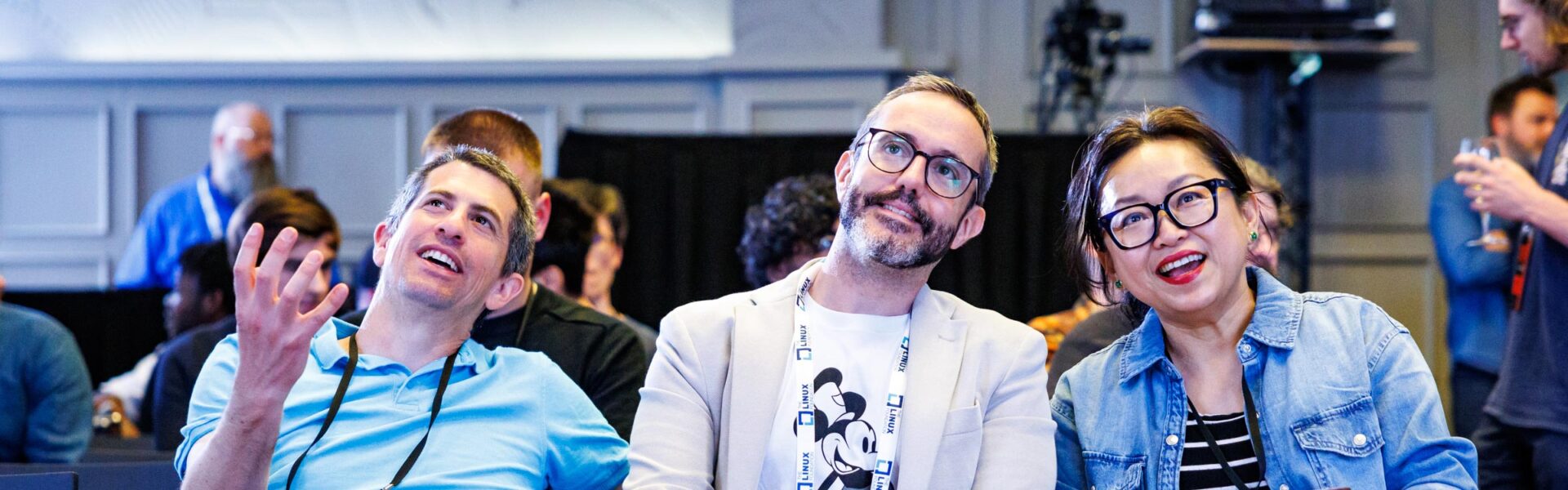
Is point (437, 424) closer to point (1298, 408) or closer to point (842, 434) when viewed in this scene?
point (842, 434)

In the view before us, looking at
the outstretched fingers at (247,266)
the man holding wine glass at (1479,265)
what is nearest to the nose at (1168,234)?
the outstretched fingers at (247,266)

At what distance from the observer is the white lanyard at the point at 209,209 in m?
5.24

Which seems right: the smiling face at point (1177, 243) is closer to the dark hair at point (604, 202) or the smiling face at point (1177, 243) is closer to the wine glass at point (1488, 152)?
the wine glass at point (1488, 152)

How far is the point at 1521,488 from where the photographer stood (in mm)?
2750

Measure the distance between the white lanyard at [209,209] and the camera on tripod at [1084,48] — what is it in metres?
3.59

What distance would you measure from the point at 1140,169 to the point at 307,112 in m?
5.11

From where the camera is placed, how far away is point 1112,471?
6.87 feet

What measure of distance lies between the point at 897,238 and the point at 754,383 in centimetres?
32

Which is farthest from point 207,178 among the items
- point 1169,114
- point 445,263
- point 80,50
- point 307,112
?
point 1169,114

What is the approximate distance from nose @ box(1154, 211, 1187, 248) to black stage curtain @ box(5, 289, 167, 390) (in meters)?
4.28

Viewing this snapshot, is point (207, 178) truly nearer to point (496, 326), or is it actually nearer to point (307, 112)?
point (307, 112)

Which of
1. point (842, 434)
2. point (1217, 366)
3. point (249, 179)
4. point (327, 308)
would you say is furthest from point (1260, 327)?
Answer: point (249, 179)

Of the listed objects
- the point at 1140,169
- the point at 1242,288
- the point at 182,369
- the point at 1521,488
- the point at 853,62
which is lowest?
the point at 1521,488

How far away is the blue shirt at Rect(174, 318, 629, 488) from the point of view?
78.7 inches
